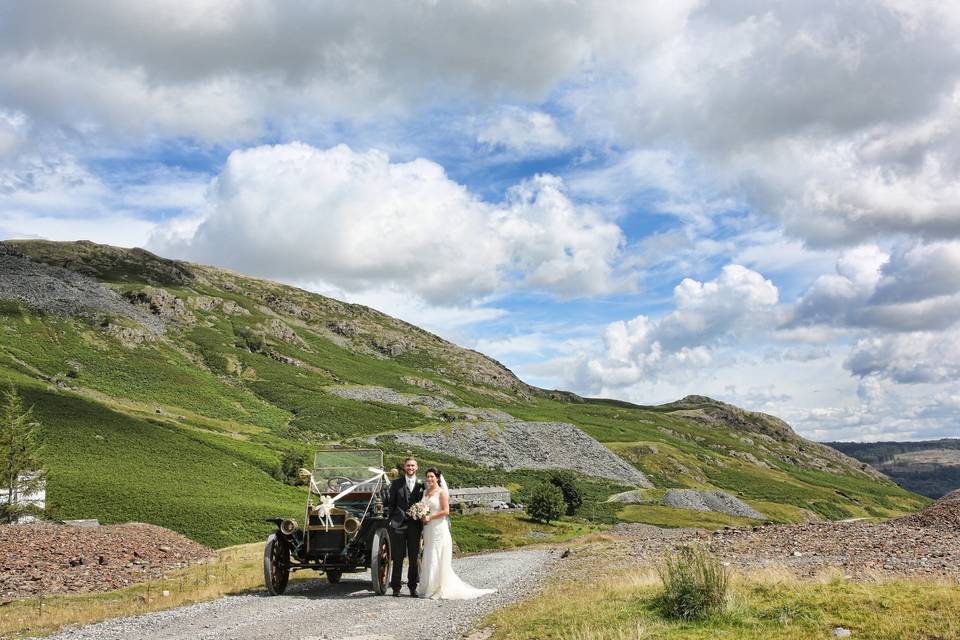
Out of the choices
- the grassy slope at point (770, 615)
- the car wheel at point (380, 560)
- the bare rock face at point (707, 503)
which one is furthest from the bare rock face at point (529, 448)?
the grassy slope at point (770, 615)

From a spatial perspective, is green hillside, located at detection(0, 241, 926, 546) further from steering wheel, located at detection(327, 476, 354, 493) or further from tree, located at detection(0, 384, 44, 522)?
steering wheel, located at detection(327, 476, 354, 493)

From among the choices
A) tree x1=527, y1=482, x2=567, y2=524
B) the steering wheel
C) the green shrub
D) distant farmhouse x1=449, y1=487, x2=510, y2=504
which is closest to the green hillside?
distant farmhouse x1=449, y1=487, x2=510, y2=504

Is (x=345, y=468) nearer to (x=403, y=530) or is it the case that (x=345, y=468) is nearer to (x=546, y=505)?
(x=403, y=530)

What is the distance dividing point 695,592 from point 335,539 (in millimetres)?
10135

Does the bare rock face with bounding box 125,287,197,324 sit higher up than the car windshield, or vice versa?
the bare rock face with bounding box 125,287,197,324

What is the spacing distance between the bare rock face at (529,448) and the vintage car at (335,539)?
4738 inches

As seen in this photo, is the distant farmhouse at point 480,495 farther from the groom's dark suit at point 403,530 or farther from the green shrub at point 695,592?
the green shrub at point 695,592

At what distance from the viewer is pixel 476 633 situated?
12148mm

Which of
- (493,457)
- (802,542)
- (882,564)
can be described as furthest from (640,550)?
(493,457)

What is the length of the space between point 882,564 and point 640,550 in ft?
39.3

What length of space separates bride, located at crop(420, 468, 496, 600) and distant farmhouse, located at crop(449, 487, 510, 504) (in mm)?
74648

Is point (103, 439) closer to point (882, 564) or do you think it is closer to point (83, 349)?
point (83, 349)

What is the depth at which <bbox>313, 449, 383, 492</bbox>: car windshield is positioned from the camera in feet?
64.4

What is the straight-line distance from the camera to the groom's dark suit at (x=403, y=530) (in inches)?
683
